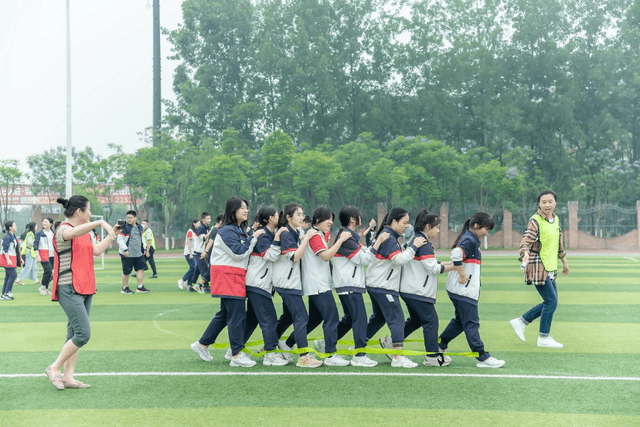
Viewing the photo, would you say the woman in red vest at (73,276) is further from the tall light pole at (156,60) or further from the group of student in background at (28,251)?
the tall light pole at (156,60)

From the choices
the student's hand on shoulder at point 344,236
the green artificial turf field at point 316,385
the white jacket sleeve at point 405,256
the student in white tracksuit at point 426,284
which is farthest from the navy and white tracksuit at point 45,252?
the white jacket sleeve at point 405,256

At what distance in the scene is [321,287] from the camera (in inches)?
283

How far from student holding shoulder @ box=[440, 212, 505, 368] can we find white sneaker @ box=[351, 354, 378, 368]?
3.25 feet

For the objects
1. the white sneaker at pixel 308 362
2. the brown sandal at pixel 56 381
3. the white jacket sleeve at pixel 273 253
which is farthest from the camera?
the white sneaker at pixel 308 362

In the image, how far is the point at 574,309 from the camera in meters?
12.4

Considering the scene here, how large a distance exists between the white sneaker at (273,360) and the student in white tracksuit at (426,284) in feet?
4.68

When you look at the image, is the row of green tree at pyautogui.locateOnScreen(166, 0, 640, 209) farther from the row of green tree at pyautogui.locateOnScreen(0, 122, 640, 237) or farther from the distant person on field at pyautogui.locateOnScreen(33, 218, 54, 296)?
the distant person on field at pyautogui.locateOnScreen(33, 218, 54, 296)

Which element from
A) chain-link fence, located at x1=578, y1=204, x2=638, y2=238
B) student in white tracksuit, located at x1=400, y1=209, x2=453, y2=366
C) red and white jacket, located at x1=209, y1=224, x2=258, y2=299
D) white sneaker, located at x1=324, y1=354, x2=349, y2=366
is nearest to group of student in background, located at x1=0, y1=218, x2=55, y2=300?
red and white jacket, located at x1=209, y1=224, x2=258, y2=299

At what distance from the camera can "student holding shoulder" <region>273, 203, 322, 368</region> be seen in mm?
7090

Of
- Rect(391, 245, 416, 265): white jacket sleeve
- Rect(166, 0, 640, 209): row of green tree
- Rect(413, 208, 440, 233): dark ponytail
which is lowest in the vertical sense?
Rect(391, 245, 416, 265): white jacket sleeve

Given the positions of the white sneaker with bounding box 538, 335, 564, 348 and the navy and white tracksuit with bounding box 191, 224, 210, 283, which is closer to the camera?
the white sneaker with bounding box 538, 335, 564, 348

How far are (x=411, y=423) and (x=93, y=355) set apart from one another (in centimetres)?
444

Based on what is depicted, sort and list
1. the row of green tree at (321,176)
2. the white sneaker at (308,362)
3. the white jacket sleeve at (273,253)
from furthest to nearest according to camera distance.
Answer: the row of green tree at (321,176), the white sneaker at (308,362), the white jacket sleeve at (273,253)

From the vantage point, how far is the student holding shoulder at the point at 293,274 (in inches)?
279
